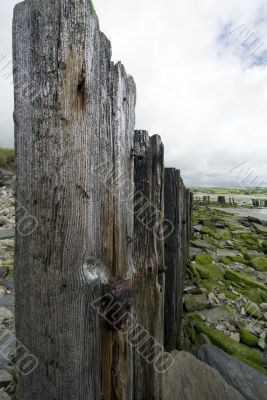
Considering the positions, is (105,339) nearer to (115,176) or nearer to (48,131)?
(115,176)

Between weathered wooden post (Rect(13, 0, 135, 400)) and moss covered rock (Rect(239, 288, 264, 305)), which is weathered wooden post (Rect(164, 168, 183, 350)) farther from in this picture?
moss covered rock (Rect(239, 288, 264, 305))

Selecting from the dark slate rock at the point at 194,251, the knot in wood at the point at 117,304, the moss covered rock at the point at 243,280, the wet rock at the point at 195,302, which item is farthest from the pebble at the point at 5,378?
the dark slate rock at the point at 194,251

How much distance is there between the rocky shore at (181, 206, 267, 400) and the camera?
2.95m

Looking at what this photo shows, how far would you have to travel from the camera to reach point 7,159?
1962cm

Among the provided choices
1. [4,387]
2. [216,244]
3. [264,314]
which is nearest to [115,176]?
[4,387]

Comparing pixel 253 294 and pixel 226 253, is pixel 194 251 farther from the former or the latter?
pixel 253 294

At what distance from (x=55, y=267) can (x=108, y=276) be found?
230mm

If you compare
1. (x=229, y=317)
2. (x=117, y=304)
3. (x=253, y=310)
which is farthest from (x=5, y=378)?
(x=253, y=310)

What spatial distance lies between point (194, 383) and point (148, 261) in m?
1.43

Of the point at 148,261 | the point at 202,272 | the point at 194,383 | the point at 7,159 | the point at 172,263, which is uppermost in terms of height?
the point at 7,159

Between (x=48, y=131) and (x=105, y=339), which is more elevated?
(x=48, y=131)

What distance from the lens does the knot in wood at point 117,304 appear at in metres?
1.16

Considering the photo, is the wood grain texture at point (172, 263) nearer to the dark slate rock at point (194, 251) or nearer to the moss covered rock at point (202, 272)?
the moss covered rock at point (202, 272)

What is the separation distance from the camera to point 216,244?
888cm
